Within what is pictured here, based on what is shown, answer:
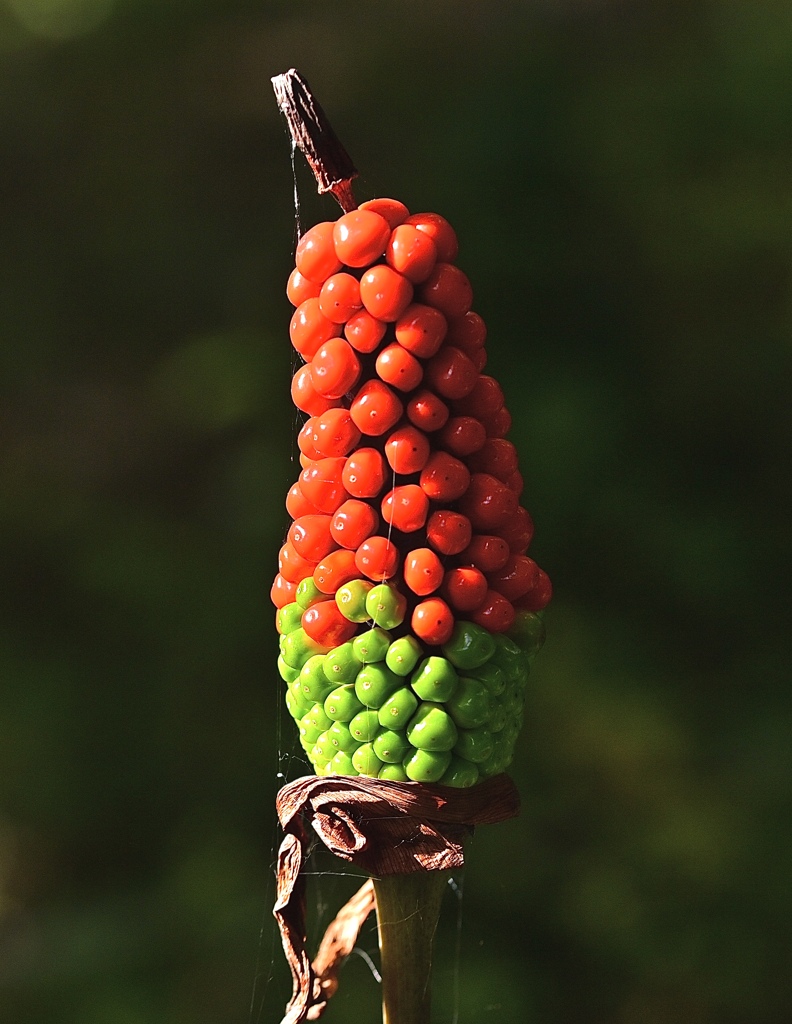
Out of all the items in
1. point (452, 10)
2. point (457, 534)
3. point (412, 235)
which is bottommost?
point (457, 534)

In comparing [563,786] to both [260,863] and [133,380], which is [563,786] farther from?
[133,380]

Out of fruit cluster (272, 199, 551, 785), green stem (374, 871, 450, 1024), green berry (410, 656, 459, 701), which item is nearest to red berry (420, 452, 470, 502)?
fruit cluster (272, 199, 551, 785)

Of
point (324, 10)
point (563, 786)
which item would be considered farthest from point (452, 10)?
point (563, 786)

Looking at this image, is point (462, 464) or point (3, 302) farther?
point (3, 302)

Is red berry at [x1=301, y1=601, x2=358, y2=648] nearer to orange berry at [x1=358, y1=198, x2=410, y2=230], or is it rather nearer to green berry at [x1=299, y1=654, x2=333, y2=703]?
green berry at [x1=299, y1=654, x2=333, y2=703]

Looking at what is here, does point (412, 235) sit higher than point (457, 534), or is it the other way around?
point (412, 235)

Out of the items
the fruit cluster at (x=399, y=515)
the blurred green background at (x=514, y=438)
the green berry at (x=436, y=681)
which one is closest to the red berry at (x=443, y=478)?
the fruit cluster at (x=399, y=515)
